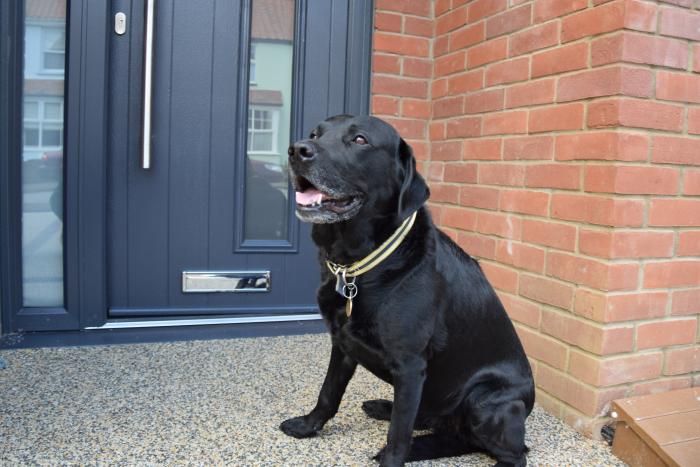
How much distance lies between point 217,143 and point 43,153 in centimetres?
81

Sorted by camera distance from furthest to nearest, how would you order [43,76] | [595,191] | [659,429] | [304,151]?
[43,76], [595,191], [659,429], [304,151]

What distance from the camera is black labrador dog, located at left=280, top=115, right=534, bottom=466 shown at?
1.80 metres

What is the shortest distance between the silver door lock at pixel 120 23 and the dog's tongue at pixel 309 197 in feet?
5.31

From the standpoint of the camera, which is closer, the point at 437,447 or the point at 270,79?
the point at 437,447

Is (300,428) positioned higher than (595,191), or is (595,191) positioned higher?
(595,191)

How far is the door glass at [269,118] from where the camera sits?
3098 millimetres

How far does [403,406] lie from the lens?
179cm

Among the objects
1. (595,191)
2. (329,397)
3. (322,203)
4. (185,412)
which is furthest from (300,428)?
(595,191)

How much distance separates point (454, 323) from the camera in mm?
1954

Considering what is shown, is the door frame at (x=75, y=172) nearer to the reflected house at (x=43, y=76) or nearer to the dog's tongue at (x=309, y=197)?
the reflected house at (x=43, y=76)

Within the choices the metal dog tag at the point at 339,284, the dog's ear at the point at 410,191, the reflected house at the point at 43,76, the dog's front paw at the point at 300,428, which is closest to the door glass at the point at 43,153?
the reflected house at the point at 43,76

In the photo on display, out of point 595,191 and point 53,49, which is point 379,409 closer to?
point 595,191

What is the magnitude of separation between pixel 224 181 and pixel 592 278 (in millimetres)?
1831

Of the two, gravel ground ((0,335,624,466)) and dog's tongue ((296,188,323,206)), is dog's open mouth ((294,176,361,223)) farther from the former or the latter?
gravel ground ((0,335,624,466))
